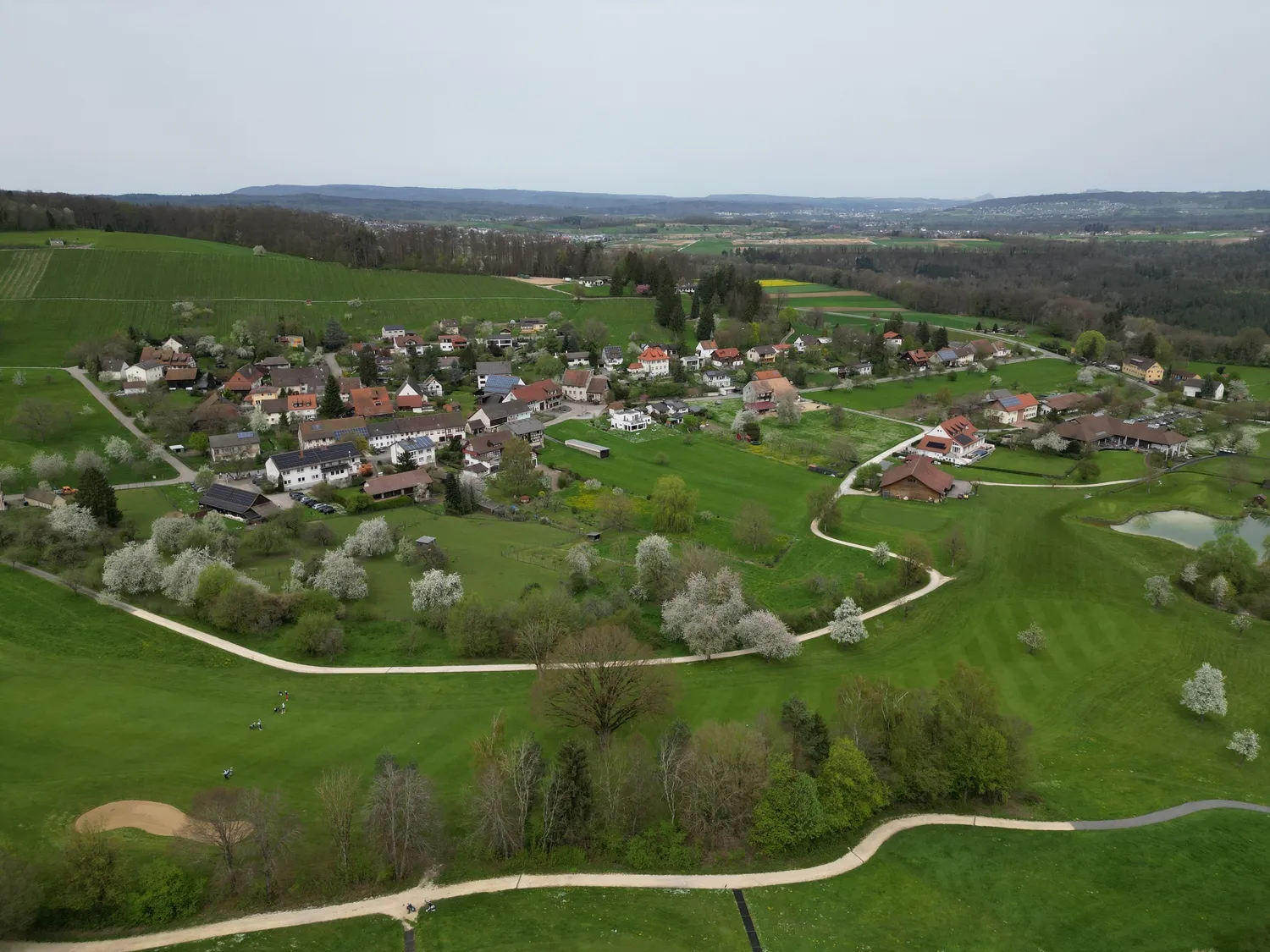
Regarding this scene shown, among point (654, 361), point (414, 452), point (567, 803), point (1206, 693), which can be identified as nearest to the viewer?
point (567, 803)

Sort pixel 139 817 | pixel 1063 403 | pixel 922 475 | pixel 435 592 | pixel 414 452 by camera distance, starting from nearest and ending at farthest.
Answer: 1. pixel 139 817
2. pixel 435 592
3. pixel 922 475
4. pixel 414 452
5. pixel 1063 403

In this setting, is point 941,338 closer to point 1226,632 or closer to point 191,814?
point 1226,632

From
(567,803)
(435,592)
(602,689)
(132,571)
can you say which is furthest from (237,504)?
(567,803)

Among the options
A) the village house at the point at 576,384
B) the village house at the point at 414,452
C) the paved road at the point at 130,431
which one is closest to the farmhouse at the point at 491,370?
the village house at the point at 576,384

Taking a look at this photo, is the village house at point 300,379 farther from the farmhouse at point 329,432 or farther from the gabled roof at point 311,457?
the gabled roof at point 311,457

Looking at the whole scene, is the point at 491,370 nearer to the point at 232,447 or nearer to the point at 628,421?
the point at 628,421

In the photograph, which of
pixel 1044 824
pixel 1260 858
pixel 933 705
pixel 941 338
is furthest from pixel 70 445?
pixel 941 338

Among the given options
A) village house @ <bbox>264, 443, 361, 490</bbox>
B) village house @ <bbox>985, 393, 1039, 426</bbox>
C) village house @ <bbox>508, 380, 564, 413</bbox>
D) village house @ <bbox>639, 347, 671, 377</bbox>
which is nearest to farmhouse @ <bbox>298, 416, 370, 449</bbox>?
village house @ <bbox>264, 443, 361, 490</bbox>
